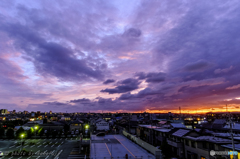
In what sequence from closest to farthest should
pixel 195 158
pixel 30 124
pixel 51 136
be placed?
pixel 195 158 < pixel 51 136 < pixel 30 124

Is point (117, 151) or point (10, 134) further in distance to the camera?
point (10, 134)

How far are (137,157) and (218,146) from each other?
1577 cm

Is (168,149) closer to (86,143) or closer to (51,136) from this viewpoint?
(86,143)

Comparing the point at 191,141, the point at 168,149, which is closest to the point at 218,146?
the point at 191,141

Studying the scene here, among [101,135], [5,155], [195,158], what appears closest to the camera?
[195,158]

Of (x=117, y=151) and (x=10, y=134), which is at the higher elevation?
(x=117, y=151)

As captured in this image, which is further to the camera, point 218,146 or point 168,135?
point 168,135

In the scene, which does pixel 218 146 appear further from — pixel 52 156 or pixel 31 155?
pixel 31 155

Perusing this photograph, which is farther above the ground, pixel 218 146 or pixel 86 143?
pixel 218 146

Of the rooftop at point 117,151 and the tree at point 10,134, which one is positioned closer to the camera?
the rooftop at point 117,151

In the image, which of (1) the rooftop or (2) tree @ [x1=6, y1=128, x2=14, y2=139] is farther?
(2) tree @ [x1=6, y1=128, x2=14, y2=139]

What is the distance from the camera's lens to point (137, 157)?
2789cm

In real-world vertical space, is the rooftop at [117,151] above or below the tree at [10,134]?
above

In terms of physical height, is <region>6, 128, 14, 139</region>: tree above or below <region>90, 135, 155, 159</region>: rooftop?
below
